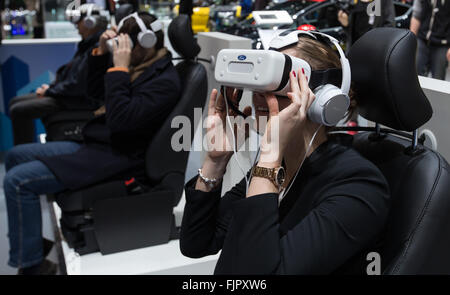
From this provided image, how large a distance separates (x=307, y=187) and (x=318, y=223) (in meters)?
0.15

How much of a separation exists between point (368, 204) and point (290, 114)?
23cm

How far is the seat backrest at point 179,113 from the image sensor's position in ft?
7.43

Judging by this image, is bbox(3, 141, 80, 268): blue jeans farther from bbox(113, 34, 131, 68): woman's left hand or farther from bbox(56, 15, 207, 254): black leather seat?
bbox(113, 34, 131, 68): woman's left hand

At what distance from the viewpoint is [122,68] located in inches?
89.7

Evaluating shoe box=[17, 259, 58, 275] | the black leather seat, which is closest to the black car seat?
shoe box=[17, 259, 58, 275]

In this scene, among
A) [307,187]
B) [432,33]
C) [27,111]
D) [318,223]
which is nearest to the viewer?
[318,223]

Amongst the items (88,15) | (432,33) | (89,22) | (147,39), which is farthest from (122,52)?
(432,33)

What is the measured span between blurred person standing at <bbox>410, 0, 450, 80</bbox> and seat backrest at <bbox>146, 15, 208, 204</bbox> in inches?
72.4

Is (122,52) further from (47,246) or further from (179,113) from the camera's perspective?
(47,246)

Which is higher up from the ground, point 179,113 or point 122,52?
point 122,52

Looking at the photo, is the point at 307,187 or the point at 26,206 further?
the point at 26,206

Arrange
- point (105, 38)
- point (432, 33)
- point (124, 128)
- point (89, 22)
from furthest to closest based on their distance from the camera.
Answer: point (432, 33) → point (89, 22) → point (105, 38) → point (124, 128)

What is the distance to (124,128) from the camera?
2.21m
